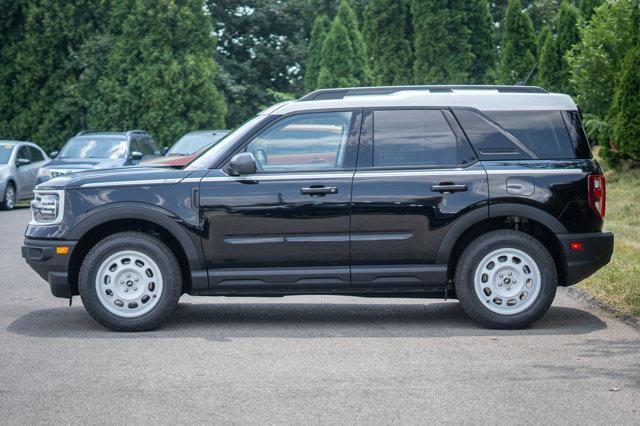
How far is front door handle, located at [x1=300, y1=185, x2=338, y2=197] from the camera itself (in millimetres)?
9039

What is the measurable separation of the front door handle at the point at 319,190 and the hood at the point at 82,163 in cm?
1578

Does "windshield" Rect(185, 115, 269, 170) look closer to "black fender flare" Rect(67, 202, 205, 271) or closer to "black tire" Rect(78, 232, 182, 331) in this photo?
"black fender flare" Rect(67, 202, 205, 271)

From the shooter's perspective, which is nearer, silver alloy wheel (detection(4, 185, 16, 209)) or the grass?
the grass

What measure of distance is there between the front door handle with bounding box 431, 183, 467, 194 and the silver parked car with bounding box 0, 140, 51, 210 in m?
18.5

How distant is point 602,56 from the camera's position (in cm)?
2342

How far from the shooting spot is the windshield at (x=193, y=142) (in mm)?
24594

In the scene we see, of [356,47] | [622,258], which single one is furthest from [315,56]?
[622,258]

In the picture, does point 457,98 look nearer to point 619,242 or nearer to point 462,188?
point 462,188

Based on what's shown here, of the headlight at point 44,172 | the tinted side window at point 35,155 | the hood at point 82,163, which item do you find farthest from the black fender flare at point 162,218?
the tinted side window at point 35,155

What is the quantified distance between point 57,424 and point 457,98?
470 cm

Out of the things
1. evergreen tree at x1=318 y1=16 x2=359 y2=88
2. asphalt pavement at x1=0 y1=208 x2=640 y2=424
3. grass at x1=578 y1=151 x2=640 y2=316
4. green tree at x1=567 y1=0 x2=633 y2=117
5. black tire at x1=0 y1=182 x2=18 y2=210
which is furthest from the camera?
evergreen tree at x1=318 y1=16 x2=359 y2=88

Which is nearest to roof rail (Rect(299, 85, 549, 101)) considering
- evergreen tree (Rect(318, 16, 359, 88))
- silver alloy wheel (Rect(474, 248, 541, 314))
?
silver alloy wheel (Rect(474, 248, 541, 314))

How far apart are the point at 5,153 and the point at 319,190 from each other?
19.7m

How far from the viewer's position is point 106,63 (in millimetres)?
38719
